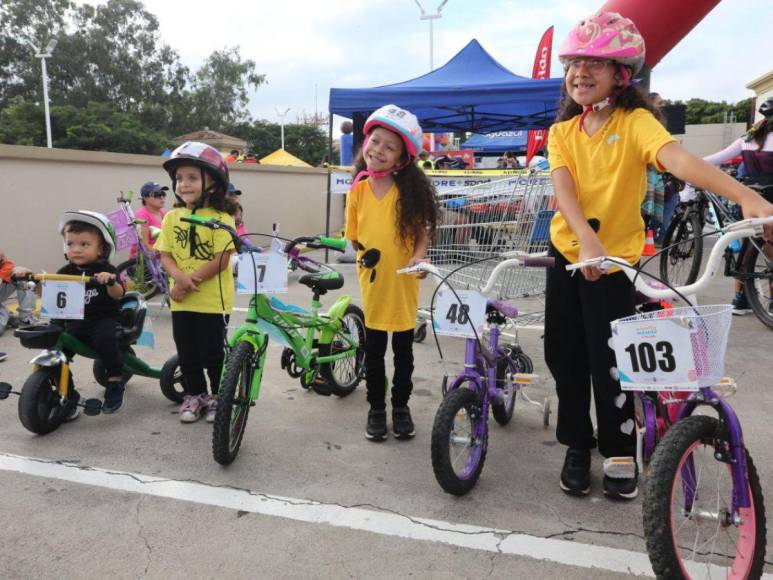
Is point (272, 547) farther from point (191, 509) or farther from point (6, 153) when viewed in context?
point (6, 153)

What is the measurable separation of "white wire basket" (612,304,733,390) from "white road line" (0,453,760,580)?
0.73 m

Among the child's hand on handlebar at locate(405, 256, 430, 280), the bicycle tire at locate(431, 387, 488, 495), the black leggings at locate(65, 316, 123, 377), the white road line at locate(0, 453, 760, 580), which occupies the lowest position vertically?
the white road line at locate(0, 453, 760, 580)

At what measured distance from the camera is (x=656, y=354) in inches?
77.0

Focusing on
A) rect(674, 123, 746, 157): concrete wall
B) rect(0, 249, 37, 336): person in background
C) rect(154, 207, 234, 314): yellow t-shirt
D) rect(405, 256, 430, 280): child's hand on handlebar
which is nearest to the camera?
rect(405, 256, 430, 280): child's hand on handlebar

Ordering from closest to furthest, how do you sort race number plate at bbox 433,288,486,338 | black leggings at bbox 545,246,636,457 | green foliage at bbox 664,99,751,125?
black leggings at bbox 545,246,636,457, race number plate at bbox 433,288,486,338, green foliage at bbox 664,99,751,125

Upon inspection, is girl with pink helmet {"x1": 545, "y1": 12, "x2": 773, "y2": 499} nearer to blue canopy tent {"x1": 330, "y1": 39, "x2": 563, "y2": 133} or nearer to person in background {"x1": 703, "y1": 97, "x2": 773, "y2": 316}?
person in background {"x1": 703, "y1": 97, "x2": 773, "y2": 316}

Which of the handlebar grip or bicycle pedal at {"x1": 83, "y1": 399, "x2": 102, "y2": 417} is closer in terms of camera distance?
the handlebar grip

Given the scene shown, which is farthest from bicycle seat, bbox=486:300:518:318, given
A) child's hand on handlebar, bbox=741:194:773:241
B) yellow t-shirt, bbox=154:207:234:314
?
yellow t-shirt, bbox=154:207:234:314

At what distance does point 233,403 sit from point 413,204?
4.55 feet

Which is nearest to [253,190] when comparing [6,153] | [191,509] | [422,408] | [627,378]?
[6,153]

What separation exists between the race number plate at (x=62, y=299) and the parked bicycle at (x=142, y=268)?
324 centimetres

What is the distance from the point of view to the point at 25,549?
7.82ft

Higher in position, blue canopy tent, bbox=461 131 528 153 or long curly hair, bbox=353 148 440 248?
blue canopy tent, bbox=461 131 528 153

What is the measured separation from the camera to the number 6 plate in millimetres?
1903
